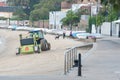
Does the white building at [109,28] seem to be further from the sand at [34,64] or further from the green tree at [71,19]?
the sand at [34,64]

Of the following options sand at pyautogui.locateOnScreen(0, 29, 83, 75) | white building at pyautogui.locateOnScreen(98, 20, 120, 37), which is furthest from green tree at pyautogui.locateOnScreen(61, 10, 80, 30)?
sand at pyautogui.locateOnScreen(0, 29, 83, 75)

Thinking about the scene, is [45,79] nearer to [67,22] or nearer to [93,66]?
[93,66]

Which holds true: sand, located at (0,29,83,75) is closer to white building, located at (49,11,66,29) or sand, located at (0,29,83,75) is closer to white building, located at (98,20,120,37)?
white building, located at (98,20,120,37)

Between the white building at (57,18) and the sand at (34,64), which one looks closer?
the sand at (34,64)

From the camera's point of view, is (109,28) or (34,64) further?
(109,28)

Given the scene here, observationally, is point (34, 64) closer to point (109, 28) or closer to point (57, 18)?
point (109, 28)

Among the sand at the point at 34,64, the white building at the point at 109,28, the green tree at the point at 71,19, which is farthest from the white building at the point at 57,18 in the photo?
the sand at the point at 34,64

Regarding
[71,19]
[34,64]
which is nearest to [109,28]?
[71,19]

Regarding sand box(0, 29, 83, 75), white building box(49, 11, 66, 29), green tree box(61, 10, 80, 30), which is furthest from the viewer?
white building box(49, 11, 66, 29)

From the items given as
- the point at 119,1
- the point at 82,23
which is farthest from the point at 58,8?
the point at 119,1

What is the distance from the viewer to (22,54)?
46094mm

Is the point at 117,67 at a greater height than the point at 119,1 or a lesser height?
lesser

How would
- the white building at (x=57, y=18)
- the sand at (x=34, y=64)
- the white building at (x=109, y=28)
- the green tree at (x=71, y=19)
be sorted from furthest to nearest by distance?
the white building at (x=57, y=18), the green tree at (x=71, y=19), the white building at (x=109, y=28), the sand at (x=34, y=64)

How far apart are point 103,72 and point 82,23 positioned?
325ft
